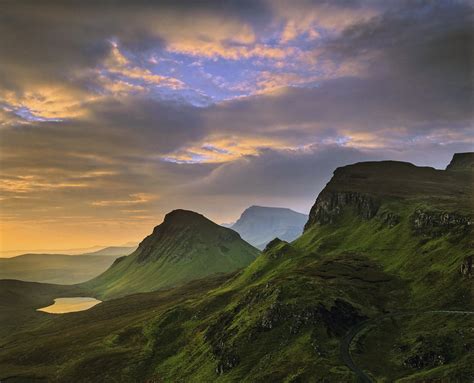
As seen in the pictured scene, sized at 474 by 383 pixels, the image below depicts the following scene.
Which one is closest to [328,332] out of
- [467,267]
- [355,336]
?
[355,336]

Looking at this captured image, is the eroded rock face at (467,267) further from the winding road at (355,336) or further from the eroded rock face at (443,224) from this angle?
the eroded rock face at (443,224)

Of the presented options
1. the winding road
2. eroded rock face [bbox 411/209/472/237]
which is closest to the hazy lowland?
the winding road

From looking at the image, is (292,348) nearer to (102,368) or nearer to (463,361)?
(463,361)

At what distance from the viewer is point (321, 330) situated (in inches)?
4934

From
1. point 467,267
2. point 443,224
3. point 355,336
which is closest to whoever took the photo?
point 355,336

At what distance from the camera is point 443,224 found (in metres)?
186

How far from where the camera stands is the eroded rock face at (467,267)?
135625 mm

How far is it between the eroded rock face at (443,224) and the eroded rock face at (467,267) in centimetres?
3397

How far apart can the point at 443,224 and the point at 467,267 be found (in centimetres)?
5223

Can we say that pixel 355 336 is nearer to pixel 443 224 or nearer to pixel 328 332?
pixel 328 332

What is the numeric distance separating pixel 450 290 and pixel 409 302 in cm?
1428

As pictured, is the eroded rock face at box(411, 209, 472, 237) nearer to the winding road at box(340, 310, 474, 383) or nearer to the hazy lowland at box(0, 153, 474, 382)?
the hazy lowland at box(0, 153, 474, 382)

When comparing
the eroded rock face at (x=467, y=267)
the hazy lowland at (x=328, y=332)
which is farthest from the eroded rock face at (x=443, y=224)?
the eroded rock face at (x=467, y=267)

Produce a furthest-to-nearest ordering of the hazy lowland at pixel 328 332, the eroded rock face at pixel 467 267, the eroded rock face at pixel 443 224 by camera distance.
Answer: the eroded rock face at pixel 443 224, the eroded rock face at pixel 467 267, the hazy lowland at pixel 328 332
